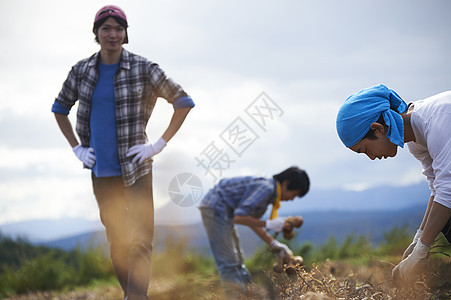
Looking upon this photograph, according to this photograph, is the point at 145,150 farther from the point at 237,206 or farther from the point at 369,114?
the point at 369,114

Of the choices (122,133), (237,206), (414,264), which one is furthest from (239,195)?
(414,264)

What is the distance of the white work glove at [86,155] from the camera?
313 cm

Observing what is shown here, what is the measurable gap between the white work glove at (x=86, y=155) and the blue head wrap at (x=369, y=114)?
1.63 m

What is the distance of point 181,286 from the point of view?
2240mm

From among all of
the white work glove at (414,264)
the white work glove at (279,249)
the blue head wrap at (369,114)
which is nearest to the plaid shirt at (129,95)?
the blue head wrap at (369,114)

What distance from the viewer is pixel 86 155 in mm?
3154

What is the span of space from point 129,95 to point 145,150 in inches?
14.0

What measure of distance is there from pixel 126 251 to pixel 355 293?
1.53m

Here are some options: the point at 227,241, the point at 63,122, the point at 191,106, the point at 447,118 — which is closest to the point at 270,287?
the point at 447,118

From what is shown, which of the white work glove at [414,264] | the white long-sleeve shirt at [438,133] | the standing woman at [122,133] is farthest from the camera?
the standing woman at [122,133]

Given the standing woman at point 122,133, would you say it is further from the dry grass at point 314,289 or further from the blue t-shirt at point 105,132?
the dry grass at point 314,289

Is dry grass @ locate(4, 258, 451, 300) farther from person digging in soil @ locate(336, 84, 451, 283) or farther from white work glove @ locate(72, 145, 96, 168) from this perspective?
white work glove @ locate(72, 145, 96, 168)

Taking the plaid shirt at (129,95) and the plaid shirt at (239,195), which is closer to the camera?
the plaid shirt at (129,95)

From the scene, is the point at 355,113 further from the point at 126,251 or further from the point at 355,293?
the point at 126,251
